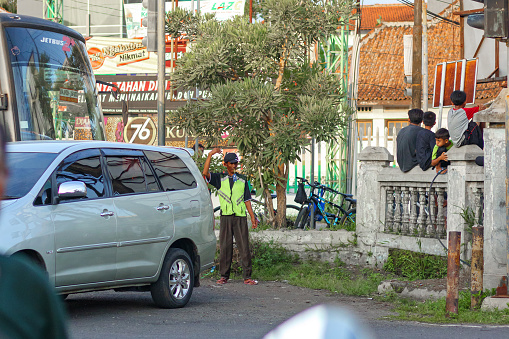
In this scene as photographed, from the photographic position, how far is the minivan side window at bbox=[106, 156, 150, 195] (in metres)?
7.80

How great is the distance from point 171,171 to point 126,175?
0.87 meters

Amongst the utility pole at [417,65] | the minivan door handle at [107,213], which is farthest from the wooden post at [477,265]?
the utility pole at [417,65]

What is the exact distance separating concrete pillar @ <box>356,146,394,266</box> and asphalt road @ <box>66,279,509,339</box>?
172cm

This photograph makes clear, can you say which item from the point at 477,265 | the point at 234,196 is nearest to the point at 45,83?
the point at 234,196

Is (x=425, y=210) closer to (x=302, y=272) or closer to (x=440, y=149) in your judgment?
(x=440, y=149)

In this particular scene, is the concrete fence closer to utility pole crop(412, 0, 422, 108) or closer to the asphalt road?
the asphalt road

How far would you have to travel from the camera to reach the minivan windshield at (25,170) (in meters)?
6.79

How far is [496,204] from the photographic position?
870 centimetres

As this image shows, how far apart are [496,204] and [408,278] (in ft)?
7.88

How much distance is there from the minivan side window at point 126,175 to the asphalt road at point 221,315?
1.39 meters

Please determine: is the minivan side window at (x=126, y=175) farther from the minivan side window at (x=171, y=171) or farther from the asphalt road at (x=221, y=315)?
the asphalt road at (x=221, y=315)

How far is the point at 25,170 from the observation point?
705cm

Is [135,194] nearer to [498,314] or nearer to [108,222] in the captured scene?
[108,222]

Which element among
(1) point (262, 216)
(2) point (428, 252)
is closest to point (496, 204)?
(2) point (428, 252)
